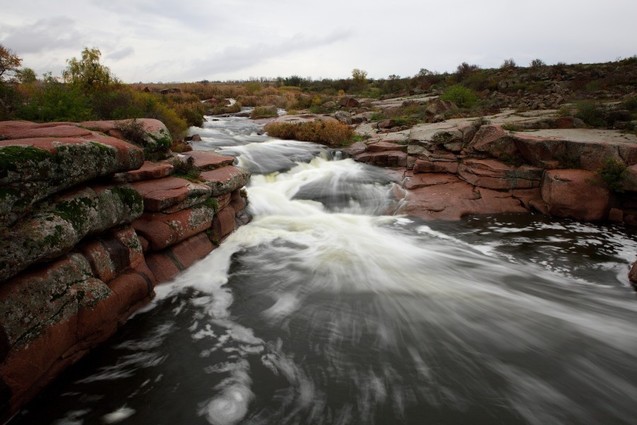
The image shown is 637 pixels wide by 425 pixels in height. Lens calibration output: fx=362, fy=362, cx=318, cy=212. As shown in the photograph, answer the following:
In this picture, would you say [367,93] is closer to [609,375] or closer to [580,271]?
[580,271]

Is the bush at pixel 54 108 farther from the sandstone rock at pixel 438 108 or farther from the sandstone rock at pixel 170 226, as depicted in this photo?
the sandstone rock at pixel 438 108

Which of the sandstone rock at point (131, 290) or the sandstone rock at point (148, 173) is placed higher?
the sandstone rock at point (148, 173)

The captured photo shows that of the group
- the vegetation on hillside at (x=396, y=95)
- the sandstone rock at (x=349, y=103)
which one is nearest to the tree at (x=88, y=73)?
the vegetation on hillside at (x=396, y=95)

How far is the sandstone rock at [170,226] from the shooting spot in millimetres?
6105

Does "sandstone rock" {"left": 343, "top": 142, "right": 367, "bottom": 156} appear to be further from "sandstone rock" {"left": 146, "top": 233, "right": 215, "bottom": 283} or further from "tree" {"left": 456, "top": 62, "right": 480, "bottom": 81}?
"tree" {"left": 456, "top": 62, "right": 480, "bottom": 81}

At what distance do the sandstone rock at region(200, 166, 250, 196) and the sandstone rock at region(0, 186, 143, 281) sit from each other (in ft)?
7.70

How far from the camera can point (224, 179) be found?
824 cm

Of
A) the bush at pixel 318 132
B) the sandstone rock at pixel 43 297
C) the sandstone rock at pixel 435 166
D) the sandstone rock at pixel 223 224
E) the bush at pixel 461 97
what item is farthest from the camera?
the bush at pixel 461 97

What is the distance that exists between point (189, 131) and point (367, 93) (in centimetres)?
2119

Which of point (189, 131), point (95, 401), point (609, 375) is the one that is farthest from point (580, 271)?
point (189, 131)

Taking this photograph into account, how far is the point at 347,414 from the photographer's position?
3697 mm

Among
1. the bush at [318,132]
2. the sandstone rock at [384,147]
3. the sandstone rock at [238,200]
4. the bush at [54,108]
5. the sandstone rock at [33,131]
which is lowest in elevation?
the sandstone rock at [238,200]

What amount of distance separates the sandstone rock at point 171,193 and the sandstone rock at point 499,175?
7950mm

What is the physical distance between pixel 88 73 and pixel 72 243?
39.8 ft
